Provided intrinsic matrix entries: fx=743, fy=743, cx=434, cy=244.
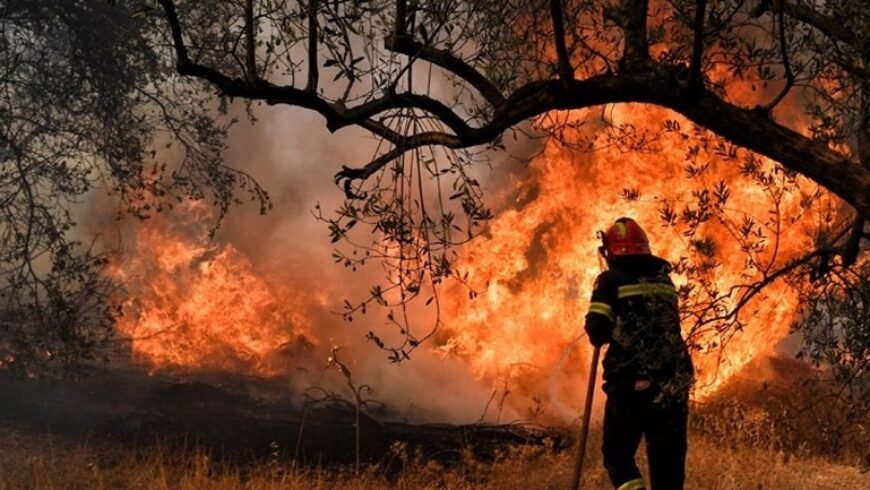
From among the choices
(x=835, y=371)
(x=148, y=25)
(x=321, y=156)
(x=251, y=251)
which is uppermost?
(x=321, y=156)

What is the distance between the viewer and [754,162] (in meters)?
4.75

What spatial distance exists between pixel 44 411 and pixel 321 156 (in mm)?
9210

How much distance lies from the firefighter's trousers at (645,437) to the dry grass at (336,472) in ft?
6.87

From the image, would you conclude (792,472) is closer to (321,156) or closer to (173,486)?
(173,486)

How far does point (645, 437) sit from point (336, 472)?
398 centimetres

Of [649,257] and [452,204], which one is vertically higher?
[452,204]

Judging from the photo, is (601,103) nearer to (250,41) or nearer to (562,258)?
(250,41)

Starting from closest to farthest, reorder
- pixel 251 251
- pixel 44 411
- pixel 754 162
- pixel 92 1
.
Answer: pixel 754 162 → pixel 92 1 → pixel 44 411 → pixel 251 251

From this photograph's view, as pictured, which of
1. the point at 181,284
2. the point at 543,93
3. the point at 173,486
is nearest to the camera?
the point at 543,93

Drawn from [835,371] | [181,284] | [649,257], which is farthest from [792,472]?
[181,284]

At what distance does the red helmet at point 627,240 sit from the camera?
6.25m

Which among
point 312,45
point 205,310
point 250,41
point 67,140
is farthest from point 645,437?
point 205,310

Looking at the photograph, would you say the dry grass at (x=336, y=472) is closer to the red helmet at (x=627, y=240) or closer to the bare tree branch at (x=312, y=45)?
the red helmet at (x=627, y=240)

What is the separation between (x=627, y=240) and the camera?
20.6ft
